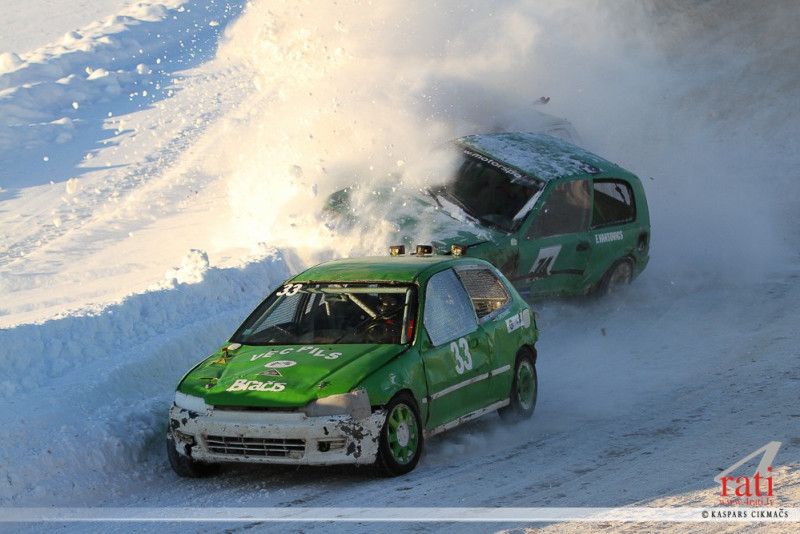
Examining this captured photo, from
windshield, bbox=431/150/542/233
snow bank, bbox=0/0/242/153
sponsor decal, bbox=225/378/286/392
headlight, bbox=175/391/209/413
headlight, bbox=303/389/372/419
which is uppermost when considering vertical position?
snow bank, bbox=0/0/242/153

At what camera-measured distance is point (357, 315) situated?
Result: 293 inches

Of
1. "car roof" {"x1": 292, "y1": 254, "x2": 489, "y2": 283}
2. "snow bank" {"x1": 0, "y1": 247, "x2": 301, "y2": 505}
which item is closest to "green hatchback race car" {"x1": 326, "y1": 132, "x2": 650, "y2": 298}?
"snow bank" {"x1": 0, "y1": 247, "x2": 301, "y2": 505}

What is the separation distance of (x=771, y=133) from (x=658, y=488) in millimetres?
17249

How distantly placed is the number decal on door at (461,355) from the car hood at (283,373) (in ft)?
1.75

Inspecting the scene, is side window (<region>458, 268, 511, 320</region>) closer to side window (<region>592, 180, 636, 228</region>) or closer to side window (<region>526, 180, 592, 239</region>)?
side window (<region>526, 180, 592, 239</region>)

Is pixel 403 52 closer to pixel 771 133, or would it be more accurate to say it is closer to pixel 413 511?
pixel 771 133

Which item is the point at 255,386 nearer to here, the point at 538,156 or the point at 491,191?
the point at 491,191

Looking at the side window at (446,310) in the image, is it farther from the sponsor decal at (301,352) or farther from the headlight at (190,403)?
the headlight at (190,403)

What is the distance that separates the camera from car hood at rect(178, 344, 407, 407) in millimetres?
6457

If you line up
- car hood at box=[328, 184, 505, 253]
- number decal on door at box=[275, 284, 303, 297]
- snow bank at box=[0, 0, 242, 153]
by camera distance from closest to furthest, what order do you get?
number decal on door at box=[275, 284, 303, 297]
car hood at box=[328, 184, 505, 253]
snow bank at box=[0, 0, 242, 153]

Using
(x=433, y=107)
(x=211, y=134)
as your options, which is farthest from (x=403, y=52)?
(x=211, y=134)

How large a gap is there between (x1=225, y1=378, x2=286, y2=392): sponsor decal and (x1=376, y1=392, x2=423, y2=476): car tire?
677 millimetres

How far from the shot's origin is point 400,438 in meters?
6.68

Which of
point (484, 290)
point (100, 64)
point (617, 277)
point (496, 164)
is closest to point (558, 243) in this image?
point (496, 164)
